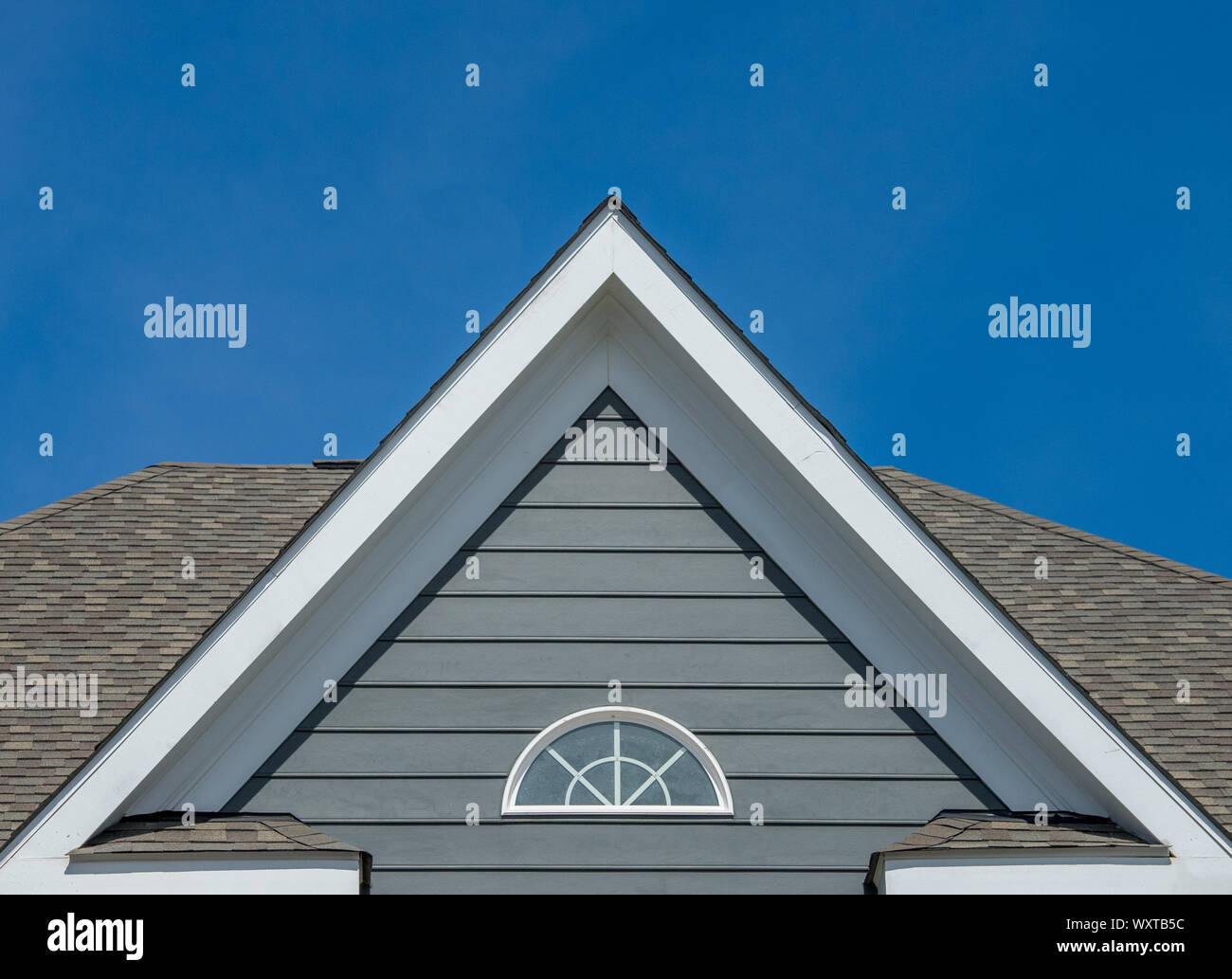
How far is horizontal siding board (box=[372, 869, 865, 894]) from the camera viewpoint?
6.29 metres

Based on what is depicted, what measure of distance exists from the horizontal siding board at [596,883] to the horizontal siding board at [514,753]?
53cm

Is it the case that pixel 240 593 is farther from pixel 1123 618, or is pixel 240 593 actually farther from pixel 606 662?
pixel 1123 618

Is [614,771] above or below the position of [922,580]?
below

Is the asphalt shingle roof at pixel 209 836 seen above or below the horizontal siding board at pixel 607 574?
below

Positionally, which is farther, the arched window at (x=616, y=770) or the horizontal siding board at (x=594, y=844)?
the arched window at (x=616, y=770)

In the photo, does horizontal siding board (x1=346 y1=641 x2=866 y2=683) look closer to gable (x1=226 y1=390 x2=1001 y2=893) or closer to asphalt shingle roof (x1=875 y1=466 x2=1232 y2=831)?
gable (x1=226 y1=390 x2=1001 y2=893)

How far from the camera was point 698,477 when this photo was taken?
23.0 feet

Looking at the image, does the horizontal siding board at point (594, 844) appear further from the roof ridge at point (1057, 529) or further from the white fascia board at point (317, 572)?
the roof ridge at point (1057, 529)

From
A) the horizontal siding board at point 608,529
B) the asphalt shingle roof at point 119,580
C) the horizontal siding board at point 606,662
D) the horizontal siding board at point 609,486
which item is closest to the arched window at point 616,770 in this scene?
the horizontal siding board at point 606,662

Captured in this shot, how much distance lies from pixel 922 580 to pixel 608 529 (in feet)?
5.69

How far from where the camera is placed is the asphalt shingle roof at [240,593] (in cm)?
844

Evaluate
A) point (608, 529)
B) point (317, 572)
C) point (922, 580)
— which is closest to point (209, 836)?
point (317, 572)
